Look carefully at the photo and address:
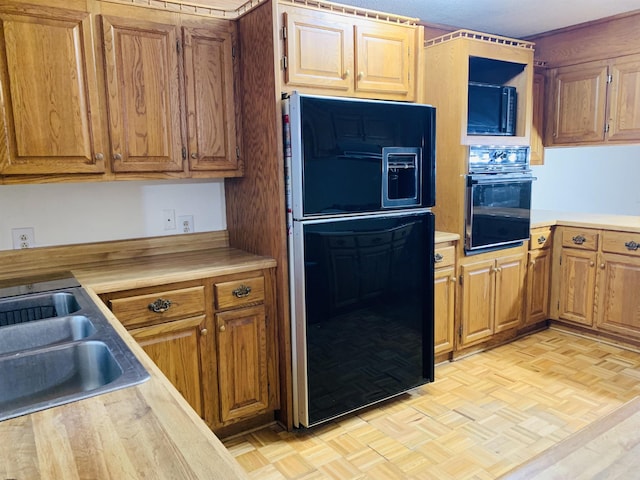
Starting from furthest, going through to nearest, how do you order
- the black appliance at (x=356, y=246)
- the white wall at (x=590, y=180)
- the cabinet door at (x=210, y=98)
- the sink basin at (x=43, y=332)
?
the white wall at (x=590, y=180), the cabinet door at (x=210, y=98), the black appliance at (x=356, y=246), the sink basin at (x=43, y=332)

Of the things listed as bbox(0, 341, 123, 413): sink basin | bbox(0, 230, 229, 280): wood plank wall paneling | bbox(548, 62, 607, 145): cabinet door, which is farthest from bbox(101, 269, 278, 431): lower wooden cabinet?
bbox(548, 62, 607, 145): cabinet door

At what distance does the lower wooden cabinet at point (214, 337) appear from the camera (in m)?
2.09

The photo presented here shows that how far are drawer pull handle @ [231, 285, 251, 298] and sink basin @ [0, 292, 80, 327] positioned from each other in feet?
2.32

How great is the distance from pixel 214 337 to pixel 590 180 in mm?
Result: 4070

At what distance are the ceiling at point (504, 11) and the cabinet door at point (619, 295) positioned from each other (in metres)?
1.68

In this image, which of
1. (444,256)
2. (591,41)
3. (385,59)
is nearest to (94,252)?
A: (385,59)

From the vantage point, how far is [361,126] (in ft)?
7.51

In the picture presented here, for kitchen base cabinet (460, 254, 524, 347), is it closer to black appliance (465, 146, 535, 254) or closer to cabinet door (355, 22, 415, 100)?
black appliance (465, 146, 535, 254)

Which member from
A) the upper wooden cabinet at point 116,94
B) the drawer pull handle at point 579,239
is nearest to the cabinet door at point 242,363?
the upper wooden cabinet at point 116,94

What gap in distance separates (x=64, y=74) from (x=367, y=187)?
140cm

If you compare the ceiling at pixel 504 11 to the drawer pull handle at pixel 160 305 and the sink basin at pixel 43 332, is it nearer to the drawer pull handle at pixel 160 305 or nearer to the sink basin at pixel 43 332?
the drawer pull handle at pixel 160 305

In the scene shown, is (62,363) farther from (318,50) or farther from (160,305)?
(318,50)

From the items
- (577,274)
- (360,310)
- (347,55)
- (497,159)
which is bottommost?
(577,274)

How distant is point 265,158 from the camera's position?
7.62 feet
